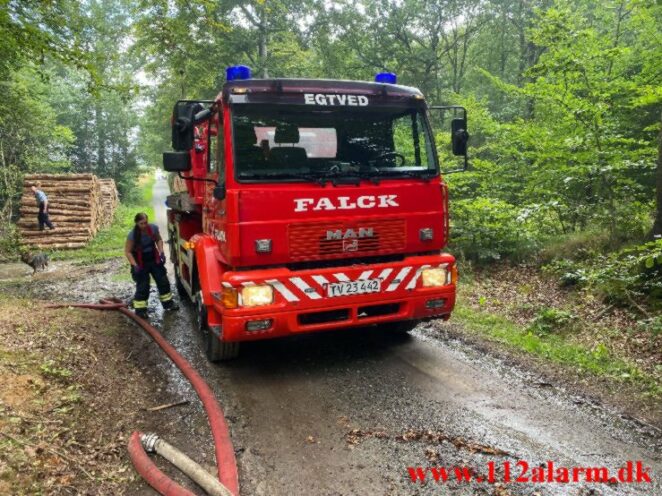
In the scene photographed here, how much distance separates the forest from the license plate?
2567 mm

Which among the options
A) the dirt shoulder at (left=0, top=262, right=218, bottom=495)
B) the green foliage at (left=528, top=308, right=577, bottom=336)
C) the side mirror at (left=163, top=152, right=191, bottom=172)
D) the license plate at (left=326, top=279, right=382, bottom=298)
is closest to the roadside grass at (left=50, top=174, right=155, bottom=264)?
the dirt shoulder at (left=0, top=262, right=218, bottom=495)

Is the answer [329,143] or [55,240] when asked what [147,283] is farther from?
[55,240]

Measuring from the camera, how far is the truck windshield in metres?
4.59

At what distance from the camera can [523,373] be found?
482 cm

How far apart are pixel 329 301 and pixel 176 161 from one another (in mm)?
2105

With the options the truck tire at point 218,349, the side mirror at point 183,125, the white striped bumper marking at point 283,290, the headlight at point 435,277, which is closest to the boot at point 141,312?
the truck tire at point 218,349

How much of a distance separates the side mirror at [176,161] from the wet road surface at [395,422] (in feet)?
7.00

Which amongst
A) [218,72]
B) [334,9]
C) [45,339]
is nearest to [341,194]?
[45,339]

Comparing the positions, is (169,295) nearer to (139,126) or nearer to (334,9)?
(334,9)

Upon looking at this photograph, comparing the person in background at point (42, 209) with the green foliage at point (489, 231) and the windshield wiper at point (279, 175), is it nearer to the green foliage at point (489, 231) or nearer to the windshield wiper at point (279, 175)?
the green foliage at point (489, 231)

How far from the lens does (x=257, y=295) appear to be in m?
4.46

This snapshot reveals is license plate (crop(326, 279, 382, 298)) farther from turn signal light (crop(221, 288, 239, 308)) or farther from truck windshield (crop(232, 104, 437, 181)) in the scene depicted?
truck windshield (crop(232, 104, 437, 181))

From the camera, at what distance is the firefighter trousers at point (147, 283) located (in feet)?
23.8

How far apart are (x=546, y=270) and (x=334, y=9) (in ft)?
59.6
